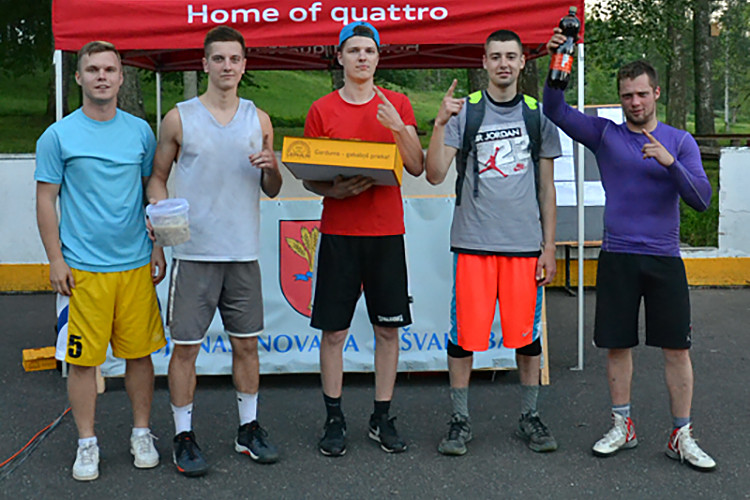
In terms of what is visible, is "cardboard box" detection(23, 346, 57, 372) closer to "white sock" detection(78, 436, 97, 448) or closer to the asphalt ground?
the asphalt ground

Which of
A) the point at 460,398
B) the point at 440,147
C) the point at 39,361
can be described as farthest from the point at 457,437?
the point at 39,361

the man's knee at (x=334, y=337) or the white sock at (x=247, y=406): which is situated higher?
the man's knee at (x=334, y=337)

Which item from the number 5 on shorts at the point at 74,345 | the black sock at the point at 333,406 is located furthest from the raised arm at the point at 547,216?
the number 5 on shorts at the point at 74,345

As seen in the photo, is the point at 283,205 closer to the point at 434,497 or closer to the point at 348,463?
the point at 348,463

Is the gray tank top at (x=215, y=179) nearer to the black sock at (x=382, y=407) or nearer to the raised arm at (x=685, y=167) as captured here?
the black sock at (x=382, y=407)

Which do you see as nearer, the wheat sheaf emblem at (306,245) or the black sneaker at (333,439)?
the black sneaker at (333,439)

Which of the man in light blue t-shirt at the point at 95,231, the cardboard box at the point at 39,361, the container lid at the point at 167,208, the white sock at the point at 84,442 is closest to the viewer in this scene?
the container lid at the point at 167,208

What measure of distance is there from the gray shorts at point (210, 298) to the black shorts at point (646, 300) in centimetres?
173

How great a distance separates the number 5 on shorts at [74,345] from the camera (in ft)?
12.3

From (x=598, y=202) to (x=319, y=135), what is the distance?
5420mm

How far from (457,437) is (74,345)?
1.93 meters

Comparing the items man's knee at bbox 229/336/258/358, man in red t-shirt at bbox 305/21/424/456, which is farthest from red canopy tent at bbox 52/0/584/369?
man's knee at bbox 229/336/258/358

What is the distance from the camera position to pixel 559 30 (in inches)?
154

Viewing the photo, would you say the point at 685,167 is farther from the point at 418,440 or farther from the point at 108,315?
the point at 108,315
